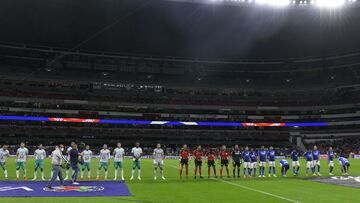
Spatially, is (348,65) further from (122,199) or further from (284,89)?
(122,199)

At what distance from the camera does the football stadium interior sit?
58.6 metres

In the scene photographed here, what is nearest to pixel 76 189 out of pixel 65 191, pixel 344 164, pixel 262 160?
pixel 65 191

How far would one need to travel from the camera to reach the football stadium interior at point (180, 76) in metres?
58.6

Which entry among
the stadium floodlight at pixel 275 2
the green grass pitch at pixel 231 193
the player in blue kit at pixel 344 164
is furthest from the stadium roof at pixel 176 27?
the green grass pitch at pixel 231 193

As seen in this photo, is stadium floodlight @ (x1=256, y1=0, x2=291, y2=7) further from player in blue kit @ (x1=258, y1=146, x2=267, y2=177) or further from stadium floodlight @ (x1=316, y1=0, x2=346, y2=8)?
player in blue kit @ (x1=258, y1=146, x2=267, y2=177)

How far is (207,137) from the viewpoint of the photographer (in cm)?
8100

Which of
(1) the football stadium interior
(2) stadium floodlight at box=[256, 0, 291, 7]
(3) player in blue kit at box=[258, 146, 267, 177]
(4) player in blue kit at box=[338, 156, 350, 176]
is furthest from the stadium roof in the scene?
(4) player in blue kit at box=[338, 156, 350, 176]

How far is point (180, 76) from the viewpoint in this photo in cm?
9212

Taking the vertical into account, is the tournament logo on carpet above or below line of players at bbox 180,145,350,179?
below

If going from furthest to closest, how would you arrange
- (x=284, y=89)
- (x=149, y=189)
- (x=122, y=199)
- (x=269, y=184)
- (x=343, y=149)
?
1. (x=284, y=89)
2. (x=343, y=149)
3. (x=269, y=184)
4. (x=149, y=189)
5. (x=122, y=199)

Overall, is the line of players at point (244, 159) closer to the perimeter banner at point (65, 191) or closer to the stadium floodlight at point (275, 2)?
the perimeter banner at point (65, 191)

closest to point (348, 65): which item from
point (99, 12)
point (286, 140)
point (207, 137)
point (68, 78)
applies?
point (286, 140)

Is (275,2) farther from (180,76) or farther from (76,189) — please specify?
(76,189)

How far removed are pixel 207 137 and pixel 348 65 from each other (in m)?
35.3
